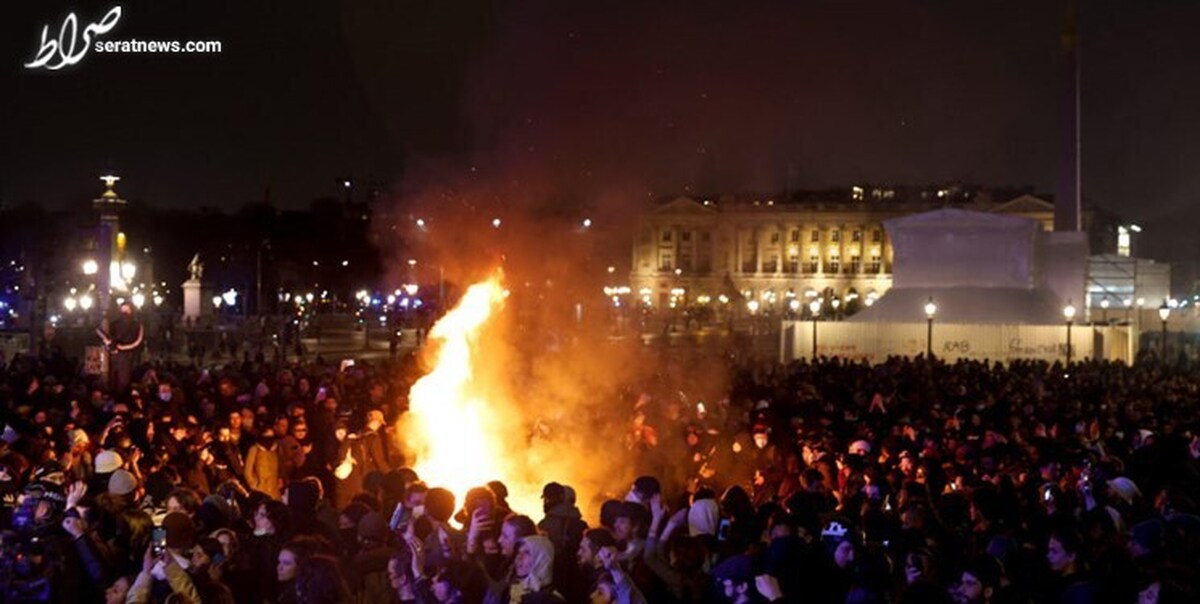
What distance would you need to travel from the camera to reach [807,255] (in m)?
118

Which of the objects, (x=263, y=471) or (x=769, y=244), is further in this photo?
(x=769, y=244)

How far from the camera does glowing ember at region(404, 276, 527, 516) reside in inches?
539

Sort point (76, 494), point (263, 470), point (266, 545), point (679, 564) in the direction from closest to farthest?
point (679, 564) < point (266, 545) < point (76, 494) < point (263, 470)

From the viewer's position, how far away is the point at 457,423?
14.2 meters

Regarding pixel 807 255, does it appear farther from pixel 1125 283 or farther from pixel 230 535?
pixel 230 535

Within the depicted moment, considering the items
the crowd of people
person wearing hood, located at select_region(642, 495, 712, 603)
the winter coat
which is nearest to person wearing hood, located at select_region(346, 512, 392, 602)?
the crowd of people

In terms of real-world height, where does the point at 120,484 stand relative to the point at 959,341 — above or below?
below

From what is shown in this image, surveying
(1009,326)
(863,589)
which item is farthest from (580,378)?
(1009,326)

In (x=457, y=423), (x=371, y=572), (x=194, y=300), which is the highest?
(x=194, y=300)

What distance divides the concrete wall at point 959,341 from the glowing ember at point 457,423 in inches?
888

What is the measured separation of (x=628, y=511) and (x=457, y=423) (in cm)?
671

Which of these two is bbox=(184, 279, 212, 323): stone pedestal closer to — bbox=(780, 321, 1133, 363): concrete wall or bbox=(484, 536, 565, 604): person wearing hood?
bbox=(780, 321, 1133, 363): concrete wall

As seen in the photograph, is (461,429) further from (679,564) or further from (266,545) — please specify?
(679,564)

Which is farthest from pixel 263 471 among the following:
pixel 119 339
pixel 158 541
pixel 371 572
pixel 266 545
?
pixel 119 339
